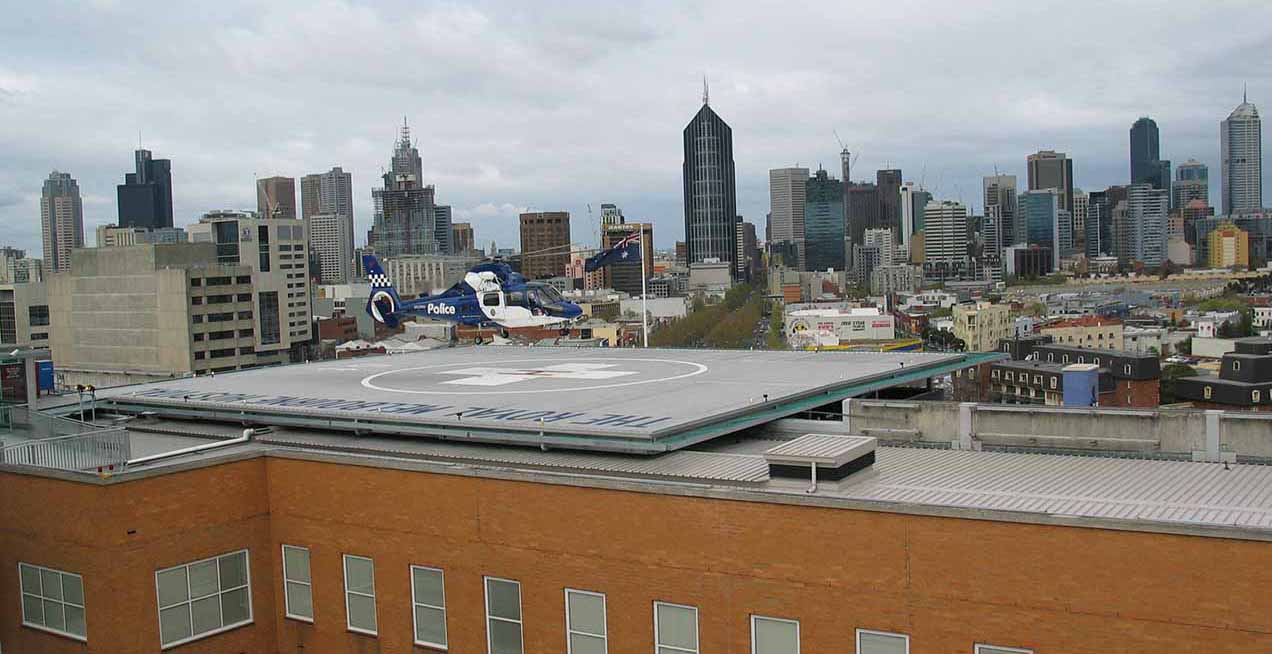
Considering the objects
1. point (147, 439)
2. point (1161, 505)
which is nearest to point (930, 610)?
point (1161, 505)

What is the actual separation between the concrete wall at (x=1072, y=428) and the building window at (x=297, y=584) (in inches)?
370

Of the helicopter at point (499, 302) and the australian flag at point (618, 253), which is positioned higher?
the australian flag at point (618, 253)

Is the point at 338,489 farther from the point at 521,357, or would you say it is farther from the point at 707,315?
the point at 707,315

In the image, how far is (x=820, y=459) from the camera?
15.0 meters

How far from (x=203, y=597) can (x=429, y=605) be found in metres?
3.80

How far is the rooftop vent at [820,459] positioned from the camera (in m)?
15.0

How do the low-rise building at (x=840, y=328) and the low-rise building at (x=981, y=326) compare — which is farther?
the low-rise building at (x=981, y=326)

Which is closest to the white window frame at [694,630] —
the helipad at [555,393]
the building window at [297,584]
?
the helipad at [555,393]

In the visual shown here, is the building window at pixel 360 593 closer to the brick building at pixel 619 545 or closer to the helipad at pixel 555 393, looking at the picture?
the brick building at pixel 619 545

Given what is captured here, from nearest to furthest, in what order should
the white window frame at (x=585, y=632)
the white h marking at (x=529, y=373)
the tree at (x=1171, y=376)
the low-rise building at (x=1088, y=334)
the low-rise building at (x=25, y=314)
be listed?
the white window frame at (x=585, y=632) → the white h marking at (x=529, y=373) → the tree at (x=1171, y=376) → the low-rise building at (x=1088, y=334) → the low-rise building at (x=25, y=314)

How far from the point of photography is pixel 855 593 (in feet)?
45.1

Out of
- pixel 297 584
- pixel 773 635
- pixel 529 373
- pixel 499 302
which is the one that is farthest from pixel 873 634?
pixel 499 302

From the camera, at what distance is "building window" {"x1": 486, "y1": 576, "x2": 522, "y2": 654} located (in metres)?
16.2

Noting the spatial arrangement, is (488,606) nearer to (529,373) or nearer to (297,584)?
(297,584)
